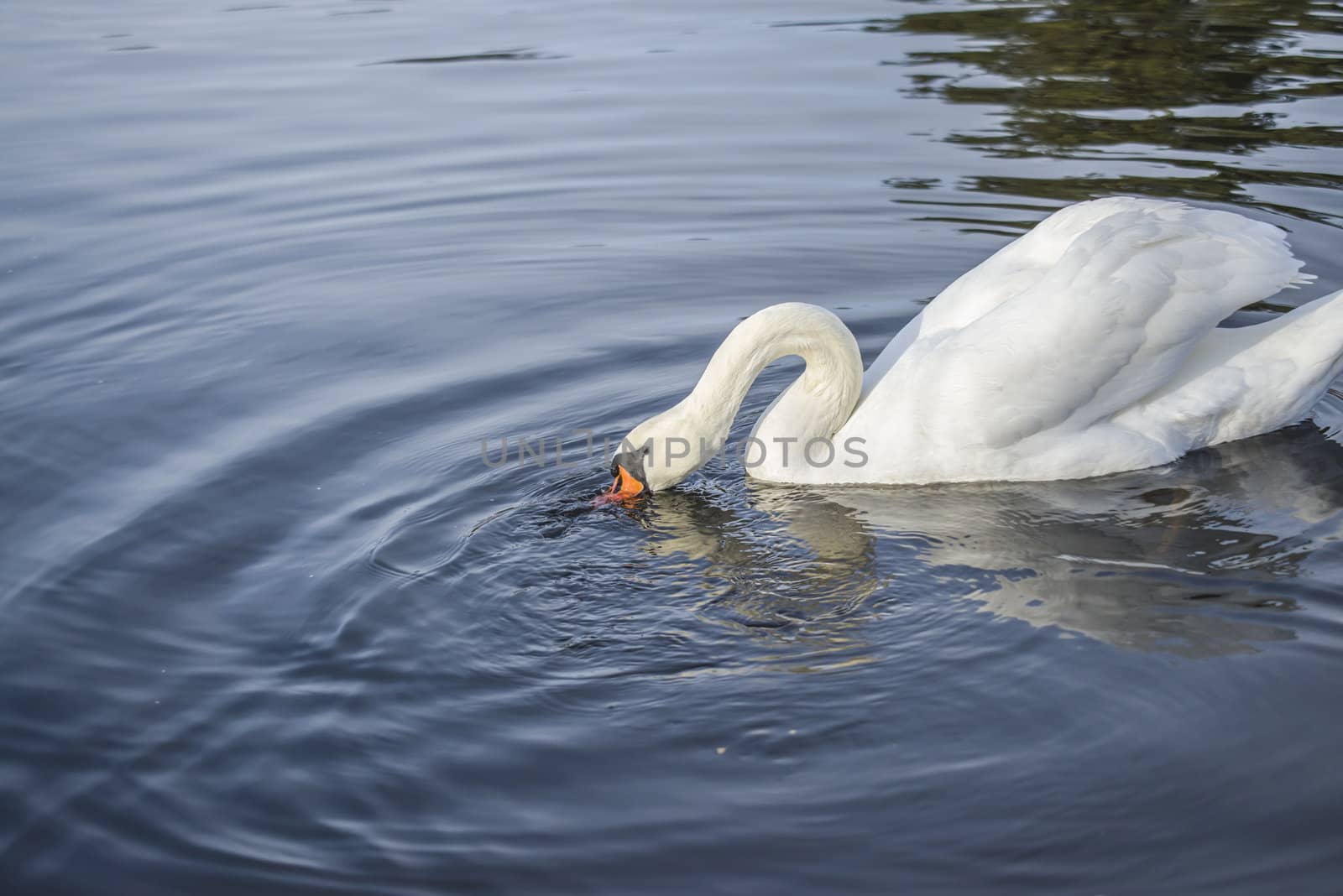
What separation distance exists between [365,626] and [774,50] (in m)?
12.9

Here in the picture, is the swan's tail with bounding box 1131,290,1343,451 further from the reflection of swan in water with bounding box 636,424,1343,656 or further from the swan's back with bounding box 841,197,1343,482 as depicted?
the reflection of swan in water with bounding box 636,424,1343,656

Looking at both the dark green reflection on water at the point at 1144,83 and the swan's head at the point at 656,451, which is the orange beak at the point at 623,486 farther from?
the dark green reflection on water at the point at 1144,83

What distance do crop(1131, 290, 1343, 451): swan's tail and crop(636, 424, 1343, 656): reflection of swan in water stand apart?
0.18 meters

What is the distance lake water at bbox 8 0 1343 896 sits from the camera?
180 inches

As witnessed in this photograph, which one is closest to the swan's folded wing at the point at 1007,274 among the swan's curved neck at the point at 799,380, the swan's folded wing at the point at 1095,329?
the swan's folded wing at the point at 1095,329

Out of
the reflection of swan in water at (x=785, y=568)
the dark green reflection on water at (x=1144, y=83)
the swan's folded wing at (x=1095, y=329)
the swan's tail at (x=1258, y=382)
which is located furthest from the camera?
the dark green reflection on water at (x=1144, y=83)

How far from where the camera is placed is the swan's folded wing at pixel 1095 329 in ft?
22.0

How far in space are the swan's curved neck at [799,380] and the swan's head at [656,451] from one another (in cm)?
7

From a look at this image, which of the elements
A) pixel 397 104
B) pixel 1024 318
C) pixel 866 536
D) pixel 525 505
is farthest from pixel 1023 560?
pixel 397 104

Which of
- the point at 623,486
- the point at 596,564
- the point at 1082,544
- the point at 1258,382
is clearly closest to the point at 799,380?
the point at 623,486

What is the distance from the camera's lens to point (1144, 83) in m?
14.6

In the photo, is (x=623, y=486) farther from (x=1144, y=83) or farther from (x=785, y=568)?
(x=1144, y=83)

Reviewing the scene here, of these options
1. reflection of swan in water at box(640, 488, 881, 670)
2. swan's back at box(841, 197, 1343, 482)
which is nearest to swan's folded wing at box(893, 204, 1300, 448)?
swan's back at box(841, 197, 1343, 482)

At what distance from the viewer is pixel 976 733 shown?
494cm
